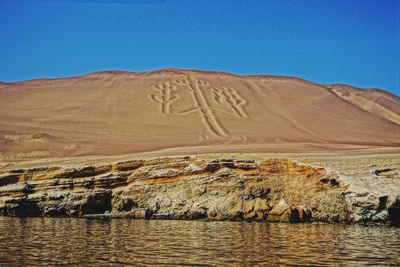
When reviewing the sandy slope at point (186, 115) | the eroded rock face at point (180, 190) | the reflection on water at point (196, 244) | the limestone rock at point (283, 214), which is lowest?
the reflection on water at point (196, 244)

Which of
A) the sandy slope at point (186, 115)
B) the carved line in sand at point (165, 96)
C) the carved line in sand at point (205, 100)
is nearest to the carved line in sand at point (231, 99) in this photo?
the carved line in sand at point (205, 100)

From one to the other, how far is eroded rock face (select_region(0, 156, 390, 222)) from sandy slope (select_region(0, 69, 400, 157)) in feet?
31.3

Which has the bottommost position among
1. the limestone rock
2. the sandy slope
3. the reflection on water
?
the reflection on water

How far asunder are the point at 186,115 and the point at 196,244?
129ft

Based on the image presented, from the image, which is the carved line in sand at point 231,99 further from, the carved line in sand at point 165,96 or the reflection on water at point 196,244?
the reflection on water at point 196,244

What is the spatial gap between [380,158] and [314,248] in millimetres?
13154

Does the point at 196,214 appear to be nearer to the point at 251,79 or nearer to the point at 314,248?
the point at 314,248

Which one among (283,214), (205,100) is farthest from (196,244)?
(205,100)

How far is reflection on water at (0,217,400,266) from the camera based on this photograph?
11414 millimetres

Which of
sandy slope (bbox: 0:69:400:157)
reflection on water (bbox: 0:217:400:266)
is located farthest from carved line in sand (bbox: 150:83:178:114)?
reflection on water (bbox: 0:217:400:266)

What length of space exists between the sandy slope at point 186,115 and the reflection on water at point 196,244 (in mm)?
15905

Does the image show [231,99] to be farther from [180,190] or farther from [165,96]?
[180,190]

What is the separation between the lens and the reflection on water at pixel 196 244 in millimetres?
11414

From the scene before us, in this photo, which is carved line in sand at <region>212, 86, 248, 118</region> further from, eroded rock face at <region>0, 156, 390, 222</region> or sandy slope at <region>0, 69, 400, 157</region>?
eroded rock face at <region>0, 156, 390, 222</region>
